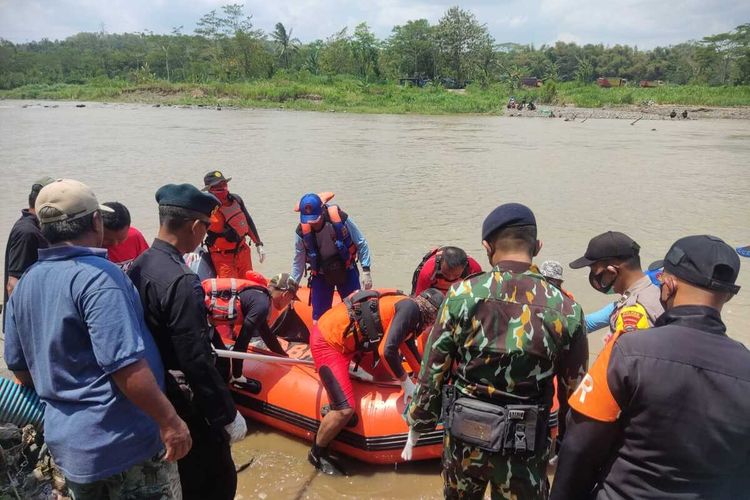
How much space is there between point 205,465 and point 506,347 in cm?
134

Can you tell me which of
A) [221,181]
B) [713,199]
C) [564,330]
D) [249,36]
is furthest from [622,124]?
[249,36]

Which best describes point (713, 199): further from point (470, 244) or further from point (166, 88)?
point (166, 88)

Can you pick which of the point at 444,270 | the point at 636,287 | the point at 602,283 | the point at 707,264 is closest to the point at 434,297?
the point at 444,270

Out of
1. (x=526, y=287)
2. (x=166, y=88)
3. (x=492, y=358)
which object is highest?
(x=166, y=88)

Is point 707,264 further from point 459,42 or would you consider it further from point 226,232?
point 459,42

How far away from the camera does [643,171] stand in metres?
15.7

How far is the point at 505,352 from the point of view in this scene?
6.42 feet

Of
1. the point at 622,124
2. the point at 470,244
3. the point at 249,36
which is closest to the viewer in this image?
the point at 470,244

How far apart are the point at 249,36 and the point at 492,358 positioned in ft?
223

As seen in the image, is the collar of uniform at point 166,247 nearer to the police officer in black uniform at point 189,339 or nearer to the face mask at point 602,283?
the police officer in black uniform at point 189,339

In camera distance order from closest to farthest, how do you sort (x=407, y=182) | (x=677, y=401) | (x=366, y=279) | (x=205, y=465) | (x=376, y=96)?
(x=677, y=401) < (x=205, y=465) < (x=366, y=279) < (x=407, y=182) < (x=376, y=96)

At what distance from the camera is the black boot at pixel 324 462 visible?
3543 millimetres

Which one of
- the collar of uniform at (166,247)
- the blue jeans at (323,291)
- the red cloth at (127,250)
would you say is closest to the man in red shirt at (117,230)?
the red cloth at (127,250)

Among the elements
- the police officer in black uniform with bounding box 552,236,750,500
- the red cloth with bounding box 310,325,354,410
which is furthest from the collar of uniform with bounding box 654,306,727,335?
the red cloth with bounding box 310,325,354,410
